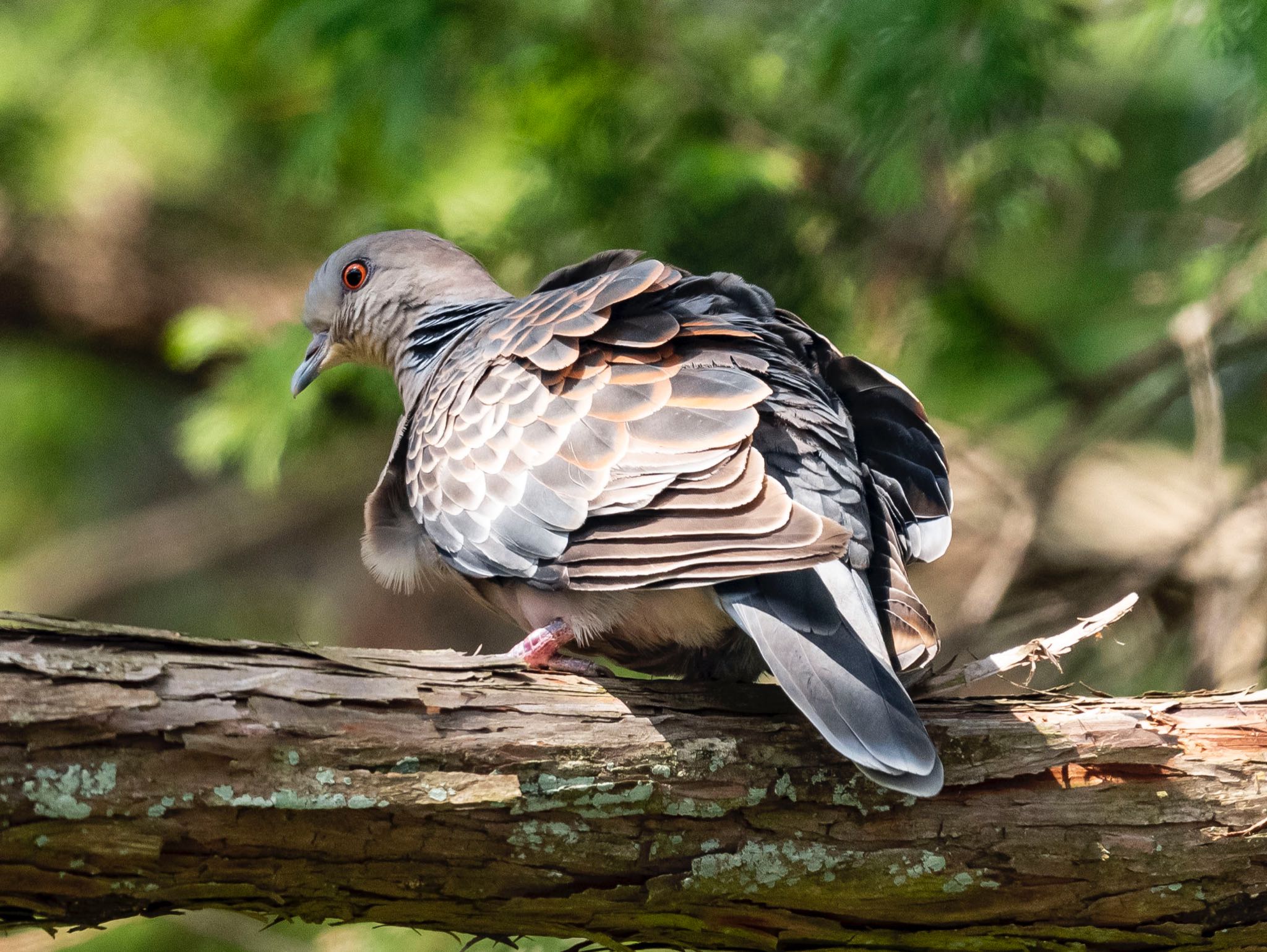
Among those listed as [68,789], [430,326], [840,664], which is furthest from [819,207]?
[68,789]

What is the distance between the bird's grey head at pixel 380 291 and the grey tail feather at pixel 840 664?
5.29 feet

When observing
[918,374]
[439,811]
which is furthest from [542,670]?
[918,374]

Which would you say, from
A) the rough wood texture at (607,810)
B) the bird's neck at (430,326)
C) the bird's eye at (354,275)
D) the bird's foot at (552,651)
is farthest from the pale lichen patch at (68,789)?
the bird's eye at (354,275)

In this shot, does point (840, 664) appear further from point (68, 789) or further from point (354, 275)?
point (354, 275)

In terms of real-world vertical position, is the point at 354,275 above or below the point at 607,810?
above

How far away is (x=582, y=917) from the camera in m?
2.28

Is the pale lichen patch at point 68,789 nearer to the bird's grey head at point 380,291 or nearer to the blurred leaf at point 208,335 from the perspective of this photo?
the bird's grey head at point 380,291

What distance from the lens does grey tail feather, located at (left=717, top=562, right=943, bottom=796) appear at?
2029mm

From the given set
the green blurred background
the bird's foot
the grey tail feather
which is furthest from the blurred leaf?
the grey tail feather

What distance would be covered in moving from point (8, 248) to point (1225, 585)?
5.54 metres

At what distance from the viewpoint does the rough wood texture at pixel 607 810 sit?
202 cm

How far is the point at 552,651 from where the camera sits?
2.64m

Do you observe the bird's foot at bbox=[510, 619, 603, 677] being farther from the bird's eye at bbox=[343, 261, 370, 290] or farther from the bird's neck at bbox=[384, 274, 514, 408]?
the bird's eye at bbox=[343, 261, 370, 290]

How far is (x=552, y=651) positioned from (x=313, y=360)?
1.61 m
